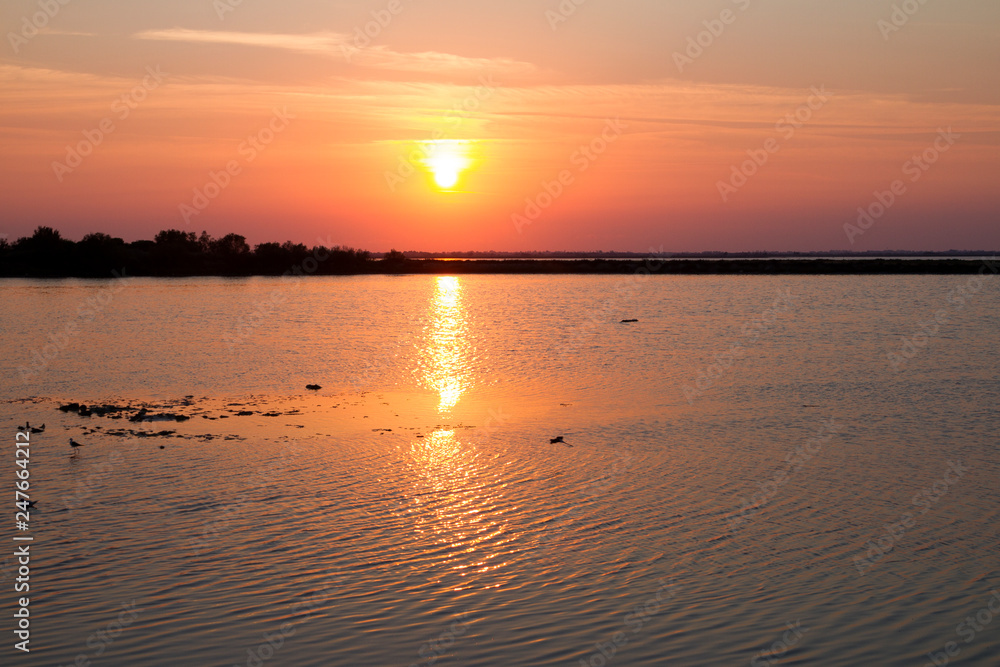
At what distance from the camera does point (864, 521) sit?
11039 mm

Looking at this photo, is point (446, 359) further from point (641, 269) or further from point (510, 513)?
point (641, 269)

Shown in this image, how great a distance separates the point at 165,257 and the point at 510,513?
110186mm

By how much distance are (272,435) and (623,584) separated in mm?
9920

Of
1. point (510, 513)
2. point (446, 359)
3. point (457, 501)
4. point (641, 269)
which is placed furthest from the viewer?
point (641, 269)

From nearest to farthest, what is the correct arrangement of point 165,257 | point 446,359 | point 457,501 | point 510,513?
1. point 510,513
2. point 457,501
3. point 446,359
4. point 165,257

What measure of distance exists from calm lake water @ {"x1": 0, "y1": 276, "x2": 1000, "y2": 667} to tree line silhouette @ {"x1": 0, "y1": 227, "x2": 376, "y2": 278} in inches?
3273

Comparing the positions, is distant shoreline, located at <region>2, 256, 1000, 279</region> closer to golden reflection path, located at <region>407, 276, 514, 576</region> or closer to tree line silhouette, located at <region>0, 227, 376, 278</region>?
A: tree line silhouette, located at <region>0, 227, 376, 278</region>

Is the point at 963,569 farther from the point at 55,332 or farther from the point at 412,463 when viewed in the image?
the point at 55,332

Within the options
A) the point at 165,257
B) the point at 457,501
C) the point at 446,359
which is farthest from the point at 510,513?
the point at 165,257

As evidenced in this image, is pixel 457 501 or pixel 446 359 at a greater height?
pixel 446 359

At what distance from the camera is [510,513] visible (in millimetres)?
11344

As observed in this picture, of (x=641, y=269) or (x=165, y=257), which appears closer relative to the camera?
(x=165, y=257)

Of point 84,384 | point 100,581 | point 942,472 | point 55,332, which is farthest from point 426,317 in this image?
point 100,581

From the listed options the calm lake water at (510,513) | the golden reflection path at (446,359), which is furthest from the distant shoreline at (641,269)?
the calm lake water at (510,513)
